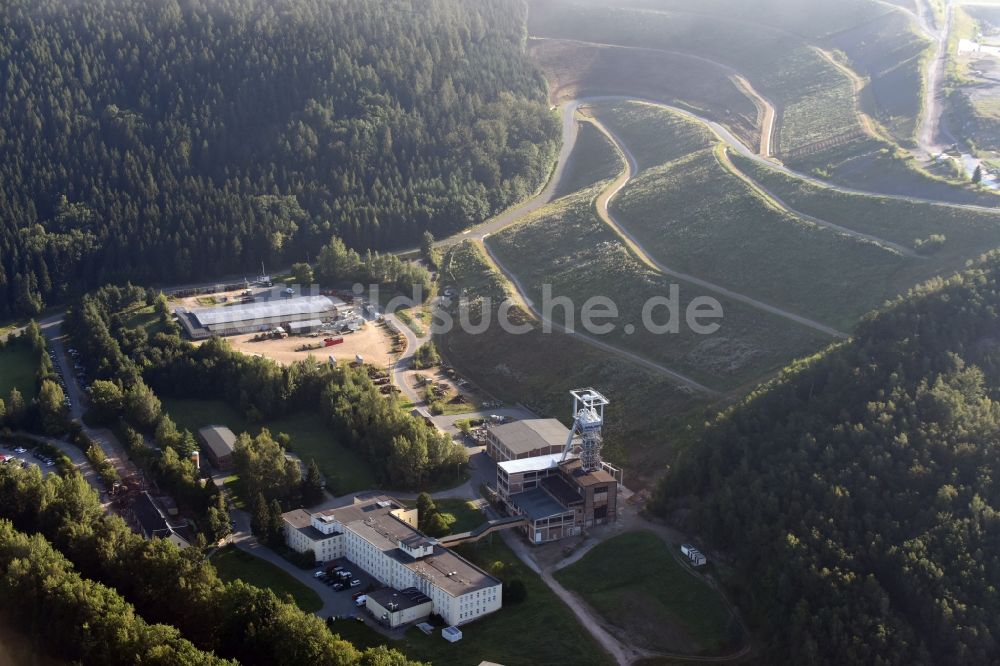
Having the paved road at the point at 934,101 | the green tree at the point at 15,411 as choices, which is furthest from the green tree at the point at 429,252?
the paved road at the point at 934,101

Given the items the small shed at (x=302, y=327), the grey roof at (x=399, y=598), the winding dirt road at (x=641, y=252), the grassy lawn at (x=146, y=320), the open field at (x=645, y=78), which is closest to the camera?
the grey roof at (x=399, y=598)

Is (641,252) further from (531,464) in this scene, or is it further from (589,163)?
(531,464)

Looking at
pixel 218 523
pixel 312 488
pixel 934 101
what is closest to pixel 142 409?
pixel 312 488

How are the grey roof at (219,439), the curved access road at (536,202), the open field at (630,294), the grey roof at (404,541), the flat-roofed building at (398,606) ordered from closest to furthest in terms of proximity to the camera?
1. the flat-roofed building at (398,606)
2. the grey roof at (404,541)
3. the grey roof at (219,439)
4. the open field at (630,294)
5. the curved access road at (536,202)

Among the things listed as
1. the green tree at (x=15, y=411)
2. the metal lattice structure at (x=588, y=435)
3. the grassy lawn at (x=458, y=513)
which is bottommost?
the green tree at (x=15, y=411)

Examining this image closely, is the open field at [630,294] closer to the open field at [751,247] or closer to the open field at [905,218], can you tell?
the open field at [751,247]

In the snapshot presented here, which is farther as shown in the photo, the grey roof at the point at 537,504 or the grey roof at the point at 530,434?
the grey roof at the point at 530,434

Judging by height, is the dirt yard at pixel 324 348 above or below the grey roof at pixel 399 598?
below
